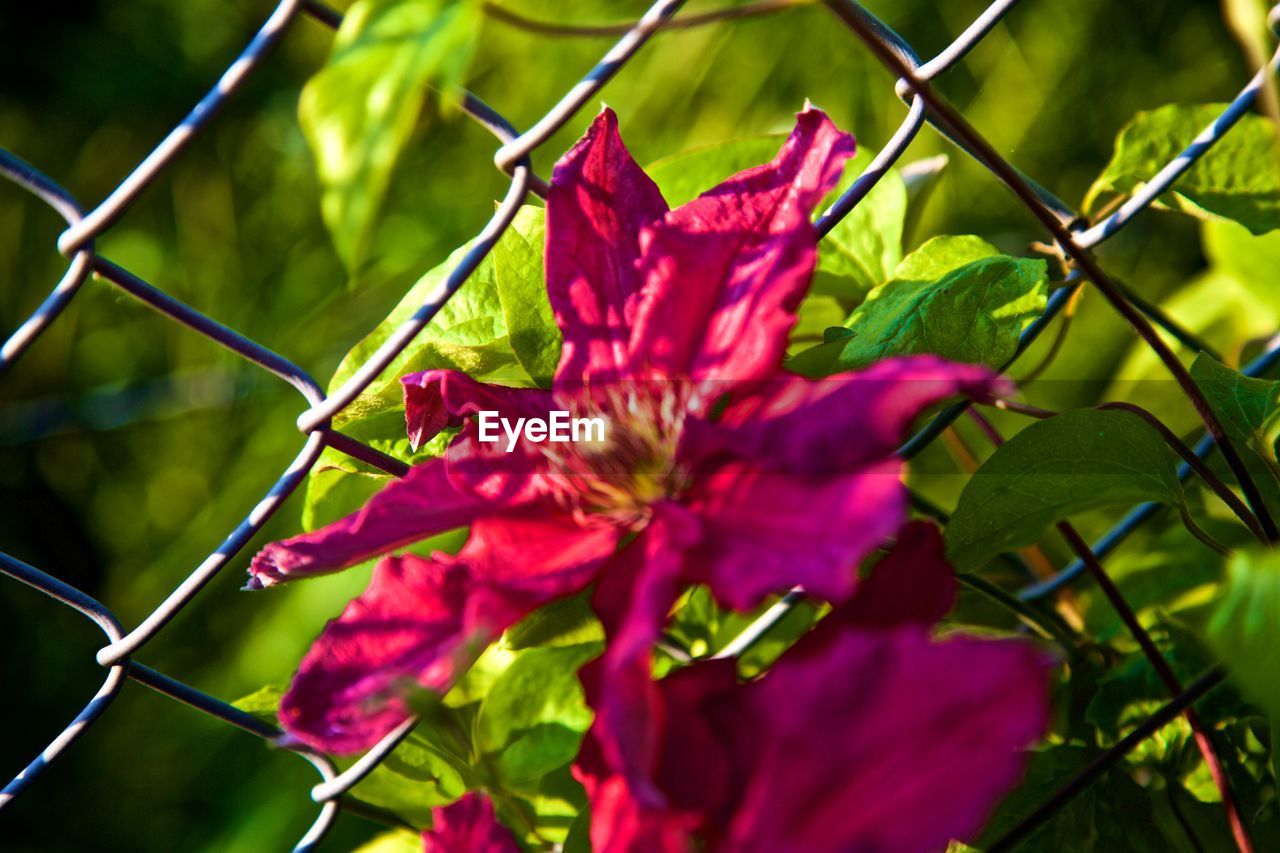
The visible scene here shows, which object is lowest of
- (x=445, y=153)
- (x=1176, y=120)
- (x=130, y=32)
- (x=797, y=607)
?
(x=797, y=607)

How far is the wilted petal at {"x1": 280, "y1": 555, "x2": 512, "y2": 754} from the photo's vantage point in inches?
13.2

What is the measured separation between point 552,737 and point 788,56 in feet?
3.23

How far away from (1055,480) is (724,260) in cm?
15

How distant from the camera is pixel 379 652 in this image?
0.34m

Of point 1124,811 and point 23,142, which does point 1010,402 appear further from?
point 23,142

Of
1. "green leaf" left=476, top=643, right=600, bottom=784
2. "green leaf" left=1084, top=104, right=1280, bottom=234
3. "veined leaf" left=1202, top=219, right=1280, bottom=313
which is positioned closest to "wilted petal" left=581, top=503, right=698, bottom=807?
"green leaf" left=476, top=643, right=600, bottom=784

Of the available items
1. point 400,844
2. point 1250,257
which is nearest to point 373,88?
point 400,844

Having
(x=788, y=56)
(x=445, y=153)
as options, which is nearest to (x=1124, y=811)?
(x=788, y=56)

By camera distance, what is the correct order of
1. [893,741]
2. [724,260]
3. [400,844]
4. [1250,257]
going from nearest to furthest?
[893,741], [724,260], [400,844], [1250,257]

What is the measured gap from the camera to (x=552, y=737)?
20.6 inches

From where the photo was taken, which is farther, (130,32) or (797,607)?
(130,32)

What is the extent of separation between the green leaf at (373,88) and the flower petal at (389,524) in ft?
0.27

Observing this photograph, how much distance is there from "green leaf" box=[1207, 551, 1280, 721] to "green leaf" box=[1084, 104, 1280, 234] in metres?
0.30

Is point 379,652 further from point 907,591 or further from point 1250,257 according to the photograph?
point 1250,257
